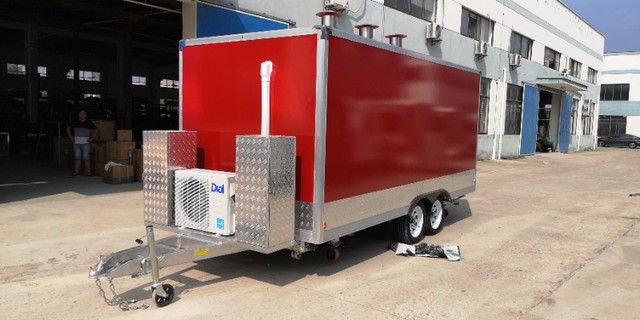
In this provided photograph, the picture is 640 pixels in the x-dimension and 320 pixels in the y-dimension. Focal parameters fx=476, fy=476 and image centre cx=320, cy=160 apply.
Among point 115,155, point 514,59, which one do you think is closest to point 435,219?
point 115,155

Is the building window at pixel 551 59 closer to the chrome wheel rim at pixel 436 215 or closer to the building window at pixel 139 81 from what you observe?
the chrome wheel rim at pixel 436 215

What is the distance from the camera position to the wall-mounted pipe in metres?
4.99

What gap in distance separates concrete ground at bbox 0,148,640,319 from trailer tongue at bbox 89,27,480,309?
18.5 inches

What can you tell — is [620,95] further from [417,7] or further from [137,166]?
[137,166]

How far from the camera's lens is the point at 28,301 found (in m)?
4.64

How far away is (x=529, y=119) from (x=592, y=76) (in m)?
18.0

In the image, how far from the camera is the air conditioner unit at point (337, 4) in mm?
13188

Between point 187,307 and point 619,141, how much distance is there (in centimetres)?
5165

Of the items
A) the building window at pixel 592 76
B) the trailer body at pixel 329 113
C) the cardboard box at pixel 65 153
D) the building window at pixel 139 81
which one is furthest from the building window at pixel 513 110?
the building window at pixel 139 81

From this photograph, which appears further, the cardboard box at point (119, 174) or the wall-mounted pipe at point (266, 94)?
the cardboard box at point (119, 174)

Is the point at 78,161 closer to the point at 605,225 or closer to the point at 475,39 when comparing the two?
the point at 605,225

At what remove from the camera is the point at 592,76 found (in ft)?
135

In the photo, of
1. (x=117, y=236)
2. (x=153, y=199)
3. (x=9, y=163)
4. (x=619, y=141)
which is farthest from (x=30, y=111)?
(x=619, y=141)

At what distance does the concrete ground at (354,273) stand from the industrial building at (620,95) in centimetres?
5047
